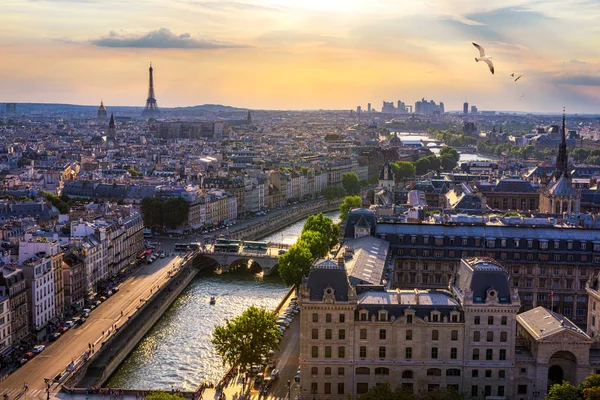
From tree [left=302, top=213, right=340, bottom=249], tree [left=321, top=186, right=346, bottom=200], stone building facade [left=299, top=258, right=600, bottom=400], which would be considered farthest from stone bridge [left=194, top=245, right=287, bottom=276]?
tree [left=321, top=186, right=346, bottom=200]

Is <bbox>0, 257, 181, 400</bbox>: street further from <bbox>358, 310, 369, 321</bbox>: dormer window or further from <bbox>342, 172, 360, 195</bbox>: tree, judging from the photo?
<bbox>342, 172, 360, 195</bbox>: tree

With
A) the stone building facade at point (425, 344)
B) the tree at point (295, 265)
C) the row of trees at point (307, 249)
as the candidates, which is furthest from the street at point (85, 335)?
the stone building facade at point (425, 344)

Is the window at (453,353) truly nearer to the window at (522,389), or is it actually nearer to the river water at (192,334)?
the window at (522,389)

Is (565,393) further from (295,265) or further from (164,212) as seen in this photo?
(164,212)

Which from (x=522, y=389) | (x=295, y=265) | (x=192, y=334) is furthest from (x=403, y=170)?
(x=522, y=389)

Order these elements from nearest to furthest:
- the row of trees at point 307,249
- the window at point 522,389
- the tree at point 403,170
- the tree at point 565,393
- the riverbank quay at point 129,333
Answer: the tree at point 565,393 < the window at point 522,389 < the riverbank quay at point 129,333 < the row of trees at point 307,249 < the tree at point 403,170
